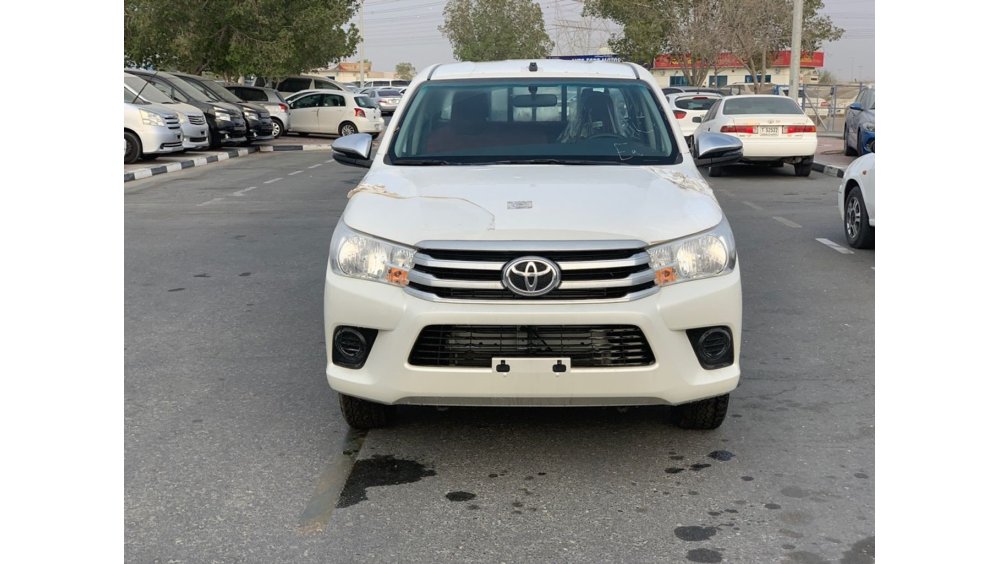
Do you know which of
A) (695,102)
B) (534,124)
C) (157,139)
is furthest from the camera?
(695,102)

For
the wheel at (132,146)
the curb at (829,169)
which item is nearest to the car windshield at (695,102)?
the curb at (829,169)

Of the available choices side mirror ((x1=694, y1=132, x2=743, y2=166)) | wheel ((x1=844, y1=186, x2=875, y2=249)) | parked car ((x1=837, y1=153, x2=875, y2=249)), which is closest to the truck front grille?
side mirror ((x1=694, y1=132, x2=743, y2=166))

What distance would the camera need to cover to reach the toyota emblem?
4.12 meters

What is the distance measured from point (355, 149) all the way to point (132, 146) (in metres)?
17.1

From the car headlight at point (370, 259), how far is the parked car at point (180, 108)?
64.3 feet

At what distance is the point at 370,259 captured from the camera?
4363mm

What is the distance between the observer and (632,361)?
13.8ft

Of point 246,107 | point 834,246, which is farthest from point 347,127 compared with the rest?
point 834,246

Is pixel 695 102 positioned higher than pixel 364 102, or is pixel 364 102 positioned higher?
pixel 364 102

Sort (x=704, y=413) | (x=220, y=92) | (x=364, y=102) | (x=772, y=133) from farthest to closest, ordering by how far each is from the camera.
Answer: (x=364, y=102) → (x=220, y=92) → (x=772, y=133) → (x=704, y=413)

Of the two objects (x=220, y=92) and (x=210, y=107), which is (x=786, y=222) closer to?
(x=210, y=107)

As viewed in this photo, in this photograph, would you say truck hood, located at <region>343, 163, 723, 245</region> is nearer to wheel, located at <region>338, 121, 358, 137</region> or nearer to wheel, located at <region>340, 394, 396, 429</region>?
wheel, located at <region>340, 394, 396, 429</region>

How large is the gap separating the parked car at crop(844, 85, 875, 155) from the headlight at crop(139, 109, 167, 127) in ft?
45.7

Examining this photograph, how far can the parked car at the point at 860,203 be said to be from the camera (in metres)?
10.0
